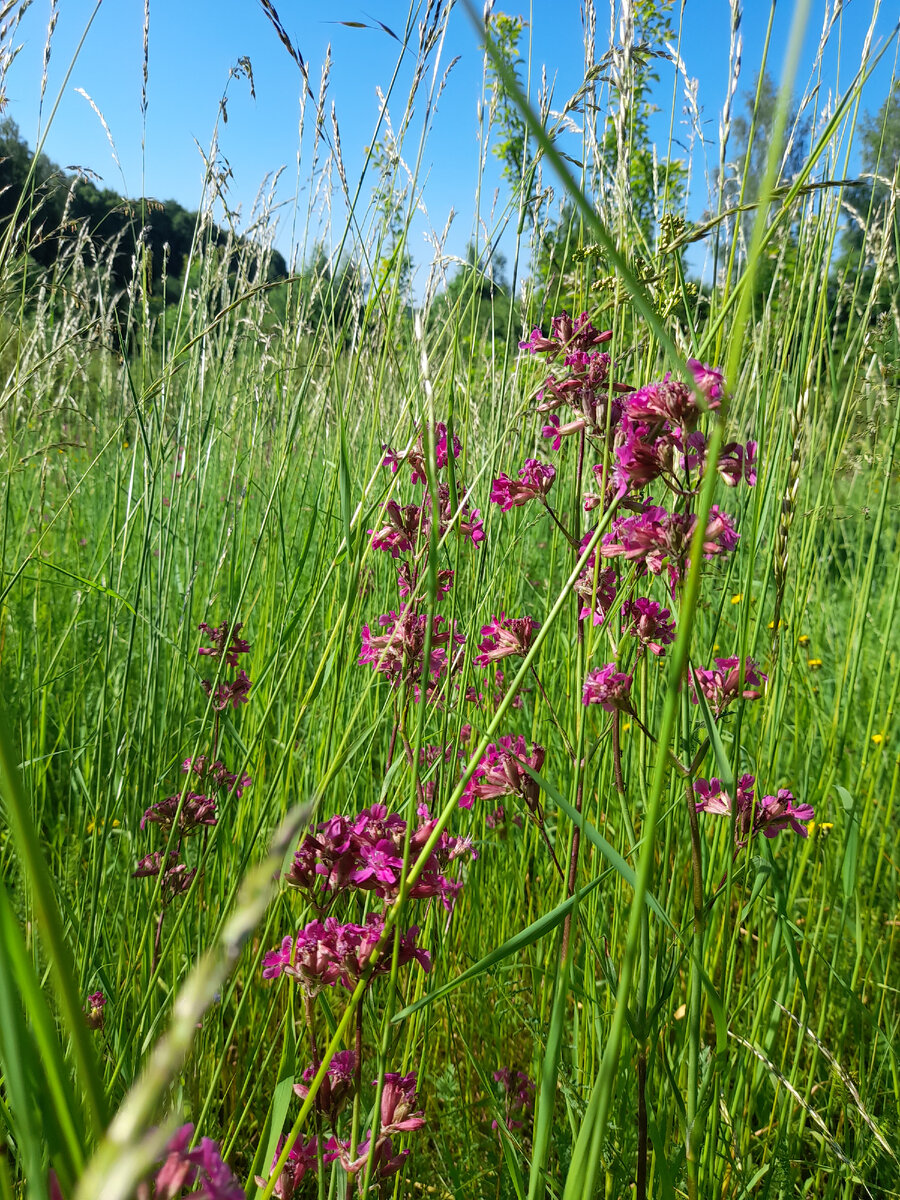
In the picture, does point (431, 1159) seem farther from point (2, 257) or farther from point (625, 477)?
point (2, 257)

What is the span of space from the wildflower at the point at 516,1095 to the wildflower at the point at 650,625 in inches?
28.1

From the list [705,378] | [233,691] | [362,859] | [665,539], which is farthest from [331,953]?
[233,691]

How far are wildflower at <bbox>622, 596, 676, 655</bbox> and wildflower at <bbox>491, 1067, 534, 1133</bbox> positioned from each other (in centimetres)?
71

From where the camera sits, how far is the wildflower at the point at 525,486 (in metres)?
1.30

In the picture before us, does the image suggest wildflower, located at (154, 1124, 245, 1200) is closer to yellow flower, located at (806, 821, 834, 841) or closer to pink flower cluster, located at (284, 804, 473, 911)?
pink flower cluster, located at (284, 804, 473, 911)

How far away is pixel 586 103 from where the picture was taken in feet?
4.52

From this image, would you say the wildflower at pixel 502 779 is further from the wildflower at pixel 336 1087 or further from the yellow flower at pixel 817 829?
the yellow flower at pixel 817 829

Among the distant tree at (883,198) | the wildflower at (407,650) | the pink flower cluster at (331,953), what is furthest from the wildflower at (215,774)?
the distant tree at (883,198)

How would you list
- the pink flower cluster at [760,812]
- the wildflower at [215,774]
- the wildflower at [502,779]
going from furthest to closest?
the wildflower at [215,774] < the wildflower at [502,779] < the pink flower cluster at [760,812]

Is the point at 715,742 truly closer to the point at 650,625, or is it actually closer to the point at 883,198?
the point at 650,625

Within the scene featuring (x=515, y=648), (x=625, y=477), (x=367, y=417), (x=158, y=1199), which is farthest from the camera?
(x=367, y=417)

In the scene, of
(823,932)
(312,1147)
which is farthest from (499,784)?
(823,932)

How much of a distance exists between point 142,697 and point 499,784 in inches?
27.4

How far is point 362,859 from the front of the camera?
86 cm
